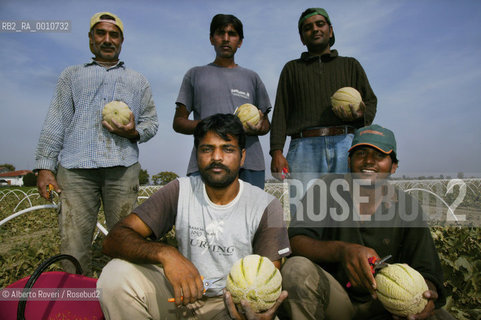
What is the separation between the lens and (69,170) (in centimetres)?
389

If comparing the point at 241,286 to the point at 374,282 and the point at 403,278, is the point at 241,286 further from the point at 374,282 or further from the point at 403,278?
the point at 403,278

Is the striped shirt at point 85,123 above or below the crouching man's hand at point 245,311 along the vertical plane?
above

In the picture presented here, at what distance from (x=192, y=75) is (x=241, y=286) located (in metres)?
3.05

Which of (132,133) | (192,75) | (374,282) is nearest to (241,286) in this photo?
(374,282)

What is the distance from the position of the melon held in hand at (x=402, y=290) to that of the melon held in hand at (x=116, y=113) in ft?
10.7

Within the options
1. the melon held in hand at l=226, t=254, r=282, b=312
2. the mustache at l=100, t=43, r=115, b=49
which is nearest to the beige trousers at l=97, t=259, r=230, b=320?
the melon held in hand at l=226, t=254, r=282, b=312

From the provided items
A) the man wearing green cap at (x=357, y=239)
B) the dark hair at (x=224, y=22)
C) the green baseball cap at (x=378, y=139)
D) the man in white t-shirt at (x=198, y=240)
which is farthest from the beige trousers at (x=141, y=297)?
the dark hair at (x=224, y=22)

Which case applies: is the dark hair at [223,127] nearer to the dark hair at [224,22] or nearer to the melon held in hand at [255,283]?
the melon held in hand at [255,283]

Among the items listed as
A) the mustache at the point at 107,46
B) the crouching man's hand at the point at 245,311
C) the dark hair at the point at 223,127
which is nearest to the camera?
the crouching man's hand at the point at 245,311

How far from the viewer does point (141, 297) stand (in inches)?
98.2

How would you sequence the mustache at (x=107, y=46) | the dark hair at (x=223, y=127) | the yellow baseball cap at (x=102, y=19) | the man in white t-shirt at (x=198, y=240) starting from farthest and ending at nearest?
the mustache at (x=107, y=46), the yellow baseball cap at (x=102, y=19), the dark hair at (x=223, y=127), the man in white t-shirt at (x=198, y=240)

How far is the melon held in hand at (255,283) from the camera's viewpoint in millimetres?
2344

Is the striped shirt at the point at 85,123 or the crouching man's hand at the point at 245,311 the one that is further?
the striped shirt at the point at 85,123

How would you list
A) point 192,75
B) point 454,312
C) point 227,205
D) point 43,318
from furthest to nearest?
point 192,75, point 454,312, point 43,318, point 227,205
